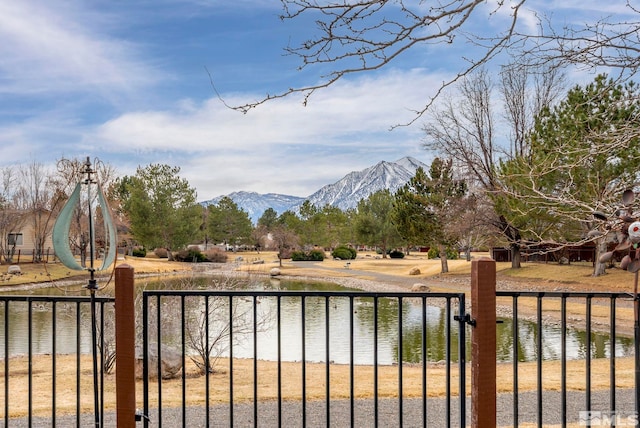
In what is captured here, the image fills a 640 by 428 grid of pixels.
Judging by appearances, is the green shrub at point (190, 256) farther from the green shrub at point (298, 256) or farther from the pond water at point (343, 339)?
the pond water at point (343, 339)

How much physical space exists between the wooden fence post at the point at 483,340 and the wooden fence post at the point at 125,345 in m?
1.87

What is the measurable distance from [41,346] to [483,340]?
1036 centimetres

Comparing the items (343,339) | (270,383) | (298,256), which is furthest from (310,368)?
(298,256)

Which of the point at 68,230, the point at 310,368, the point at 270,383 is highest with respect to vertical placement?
the point at 68,230

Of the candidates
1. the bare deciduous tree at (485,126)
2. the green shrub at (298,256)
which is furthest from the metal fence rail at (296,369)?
the green shrub at (298,256)

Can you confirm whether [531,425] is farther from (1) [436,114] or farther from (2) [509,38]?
(1) [436,114]

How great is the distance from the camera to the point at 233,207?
5706cm

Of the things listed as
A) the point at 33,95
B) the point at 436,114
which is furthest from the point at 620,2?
the point at 33,95

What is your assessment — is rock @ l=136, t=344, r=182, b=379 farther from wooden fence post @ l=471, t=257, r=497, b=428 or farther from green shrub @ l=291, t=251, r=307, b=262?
green shrub @ l=291, t=251, r=307, b=262

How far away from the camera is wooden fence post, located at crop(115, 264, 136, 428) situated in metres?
3.37

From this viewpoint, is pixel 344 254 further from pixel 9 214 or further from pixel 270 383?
pixel 270 383

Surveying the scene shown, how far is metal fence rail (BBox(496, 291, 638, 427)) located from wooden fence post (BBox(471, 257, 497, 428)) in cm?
15

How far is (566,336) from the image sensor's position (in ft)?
35.6

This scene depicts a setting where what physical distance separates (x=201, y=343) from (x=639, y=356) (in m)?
5.73
